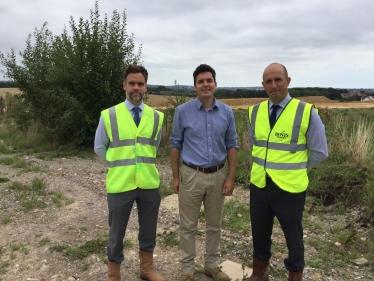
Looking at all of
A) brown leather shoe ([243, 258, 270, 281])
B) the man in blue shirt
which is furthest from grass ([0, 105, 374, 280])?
the man in blue shirt

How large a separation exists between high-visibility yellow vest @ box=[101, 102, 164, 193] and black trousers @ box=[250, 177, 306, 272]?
1.14 metres

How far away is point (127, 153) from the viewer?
3.38 m

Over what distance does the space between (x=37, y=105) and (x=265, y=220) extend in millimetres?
11583

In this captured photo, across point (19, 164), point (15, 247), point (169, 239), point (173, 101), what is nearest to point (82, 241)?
point (15, 247)

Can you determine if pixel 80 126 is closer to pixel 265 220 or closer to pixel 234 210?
pixel 234 210

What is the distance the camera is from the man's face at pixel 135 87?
11.1 feet

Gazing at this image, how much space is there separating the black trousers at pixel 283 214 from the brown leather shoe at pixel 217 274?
641 mm

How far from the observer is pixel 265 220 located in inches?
136

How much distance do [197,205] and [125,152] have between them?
3.22ft

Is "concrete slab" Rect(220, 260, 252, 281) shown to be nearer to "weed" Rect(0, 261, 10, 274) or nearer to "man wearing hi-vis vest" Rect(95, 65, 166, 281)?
"man wearing hi-vis vest" Rect(95, 65, 166, 281)

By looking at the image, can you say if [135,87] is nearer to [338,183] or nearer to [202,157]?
[202,157]

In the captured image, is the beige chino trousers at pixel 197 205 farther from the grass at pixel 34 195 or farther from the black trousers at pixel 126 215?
the grass at pixel 34 195

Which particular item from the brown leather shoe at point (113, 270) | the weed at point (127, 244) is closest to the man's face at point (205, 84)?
the brown leather shoe at point (113, 270)

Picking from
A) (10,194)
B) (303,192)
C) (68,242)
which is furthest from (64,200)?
(303,192)
